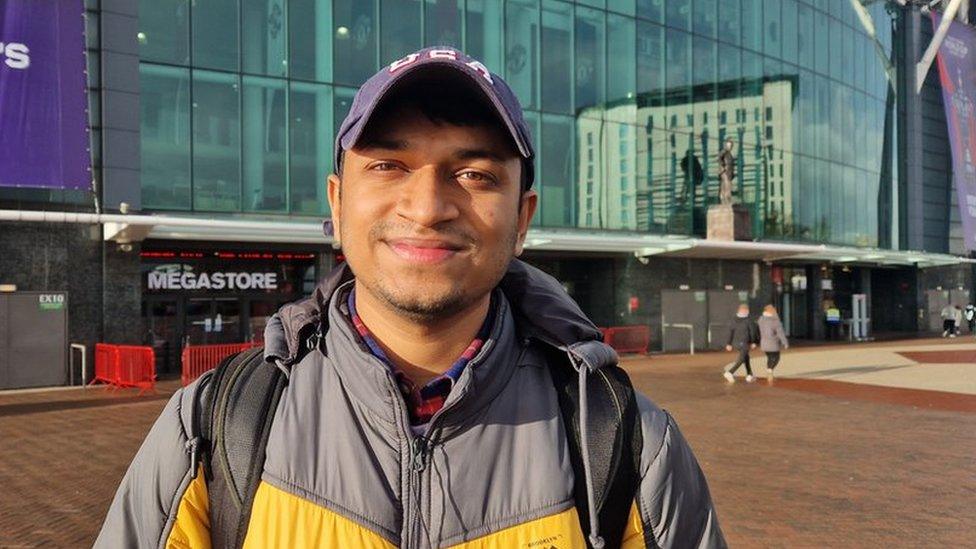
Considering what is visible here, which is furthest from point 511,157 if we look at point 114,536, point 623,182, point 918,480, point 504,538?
point 623,182

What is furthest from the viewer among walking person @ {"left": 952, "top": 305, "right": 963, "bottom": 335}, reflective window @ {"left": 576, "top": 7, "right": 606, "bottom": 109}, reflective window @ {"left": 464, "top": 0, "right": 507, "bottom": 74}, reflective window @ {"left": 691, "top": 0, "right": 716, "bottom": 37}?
walking person @ {"left": 952, "top": 305, "right": 963, "bottom": 335}

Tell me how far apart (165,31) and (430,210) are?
19.1 meters

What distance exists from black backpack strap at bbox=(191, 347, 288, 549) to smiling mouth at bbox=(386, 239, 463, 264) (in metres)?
0.41

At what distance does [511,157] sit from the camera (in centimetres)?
165

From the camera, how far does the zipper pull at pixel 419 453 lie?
1594 mm

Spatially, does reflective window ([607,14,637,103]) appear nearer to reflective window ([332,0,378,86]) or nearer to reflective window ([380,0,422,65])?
reflective window ([380,0,422,65])

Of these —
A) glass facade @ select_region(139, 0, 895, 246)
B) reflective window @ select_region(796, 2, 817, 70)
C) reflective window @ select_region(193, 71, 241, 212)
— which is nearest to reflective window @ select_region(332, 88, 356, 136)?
glass facade @ select_region(139, 0, 895, 246)

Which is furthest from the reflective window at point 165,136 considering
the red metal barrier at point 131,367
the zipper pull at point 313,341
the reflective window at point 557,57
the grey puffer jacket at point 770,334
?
the zipper pull at point 313,341

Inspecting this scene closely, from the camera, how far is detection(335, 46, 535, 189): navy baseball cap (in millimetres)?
1561

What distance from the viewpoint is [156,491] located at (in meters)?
1.57

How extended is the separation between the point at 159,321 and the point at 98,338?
188cm

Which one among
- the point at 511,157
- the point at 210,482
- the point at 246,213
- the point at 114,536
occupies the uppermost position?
the point at 246,213

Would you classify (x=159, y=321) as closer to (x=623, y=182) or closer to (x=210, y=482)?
(x=623, y=182)

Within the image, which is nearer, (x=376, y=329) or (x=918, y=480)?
(x=376, y=329)
